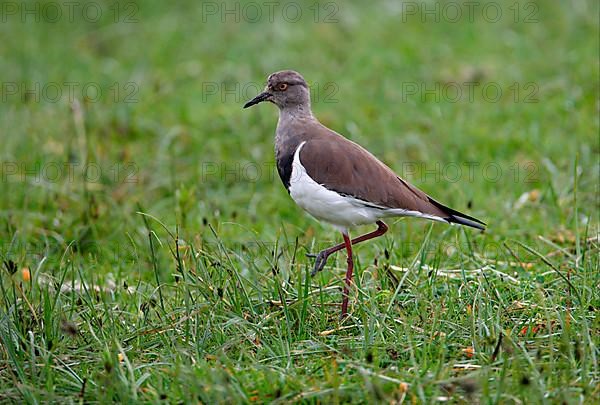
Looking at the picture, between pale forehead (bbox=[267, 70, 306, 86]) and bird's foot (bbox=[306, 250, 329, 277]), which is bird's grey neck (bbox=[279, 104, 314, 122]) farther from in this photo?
bird's foot (bbox=[306, 250, 329, 277])

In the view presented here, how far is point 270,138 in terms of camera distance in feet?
25.1

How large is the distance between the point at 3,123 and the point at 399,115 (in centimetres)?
348

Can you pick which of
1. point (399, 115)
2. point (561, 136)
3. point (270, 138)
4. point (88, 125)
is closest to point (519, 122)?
point (561, 136)

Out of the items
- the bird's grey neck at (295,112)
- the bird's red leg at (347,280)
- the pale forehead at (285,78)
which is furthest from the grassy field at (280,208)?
the pale forehead at (285,78)

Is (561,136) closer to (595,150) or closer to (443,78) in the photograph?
(595,150)

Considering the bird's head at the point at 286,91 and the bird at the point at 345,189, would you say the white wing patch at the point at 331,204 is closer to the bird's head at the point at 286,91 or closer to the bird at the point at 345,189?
the bird at the point at 345,189

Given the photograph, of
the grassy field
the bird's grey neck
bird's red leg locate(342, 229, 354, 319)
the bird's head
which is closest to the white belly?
bird's red leg locate(342, 229, 354, 319)

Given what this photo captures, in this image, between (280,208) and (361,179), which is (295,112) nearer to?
(361,179)

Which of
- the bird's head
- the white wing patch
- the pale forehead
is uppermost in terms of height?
the pale forehead

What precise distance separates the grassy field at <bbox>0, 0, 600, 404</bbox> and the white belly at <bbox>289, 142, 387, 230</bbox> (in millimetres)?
263

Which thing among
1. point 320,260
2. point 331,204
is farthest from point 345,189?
point 320,260

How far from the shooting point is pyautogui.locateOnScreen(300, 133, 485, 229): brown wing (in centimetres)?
465

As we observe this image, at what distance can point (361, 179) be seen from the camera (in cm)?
470

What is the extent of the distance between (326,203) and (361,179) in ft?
0.75
